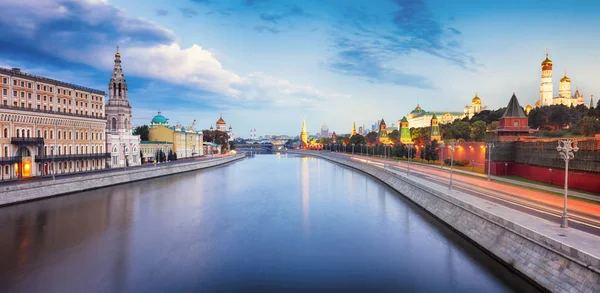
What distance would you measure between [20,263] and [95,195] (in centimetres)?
2528

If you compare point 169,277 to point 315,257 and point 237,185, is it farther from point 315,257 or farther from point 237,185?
point 237,185

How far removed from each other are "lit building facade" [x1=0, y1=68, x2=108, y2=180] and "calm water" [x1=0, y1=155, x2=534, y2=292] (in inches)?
366

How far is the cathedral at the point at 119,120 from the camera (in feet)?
221

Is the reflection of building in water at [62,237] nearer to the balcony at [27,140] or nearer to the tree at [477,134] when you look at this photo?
the balcony at [27,140]

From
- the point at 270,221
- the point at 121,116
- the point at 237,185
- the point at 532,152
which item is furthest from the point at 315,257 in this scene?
the point at 121,116

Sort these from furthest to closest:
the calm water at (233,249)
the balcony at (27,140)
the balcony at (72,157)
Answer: the balcony at (72,157)
the balcony at (27,140)
the calm water at (233,249)

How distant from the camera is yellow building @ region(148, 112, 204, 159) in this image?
97438mm

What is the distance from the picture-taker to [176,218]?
113ft

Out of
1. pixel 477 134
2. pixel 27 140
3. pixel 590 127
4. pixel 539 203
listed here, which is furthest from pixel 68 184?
→ pixel 477 134

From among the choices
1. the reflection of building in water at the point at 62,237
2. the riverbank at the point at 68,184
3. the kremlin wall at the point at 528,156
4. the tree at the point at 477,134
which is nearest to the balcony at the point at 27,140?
the riverbank at the point at 68,184

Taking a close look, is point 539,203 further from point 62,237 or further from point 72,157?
point 72,157

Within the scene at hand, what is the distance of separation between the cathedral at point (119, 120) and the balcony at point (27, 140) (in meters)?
18.7

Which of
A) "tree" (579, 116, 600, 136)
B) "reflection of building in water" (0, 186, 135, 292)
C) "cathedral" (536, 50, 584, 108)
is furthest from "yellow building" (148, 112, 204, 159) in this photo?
"cathedral" (536, 50, 584, 108)

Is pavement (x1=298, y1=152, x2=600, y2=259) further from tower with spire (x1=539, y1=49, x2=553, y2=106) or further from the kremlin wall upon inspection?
tower with spire (x1=539, y1=49, x2=553, y2=106)
